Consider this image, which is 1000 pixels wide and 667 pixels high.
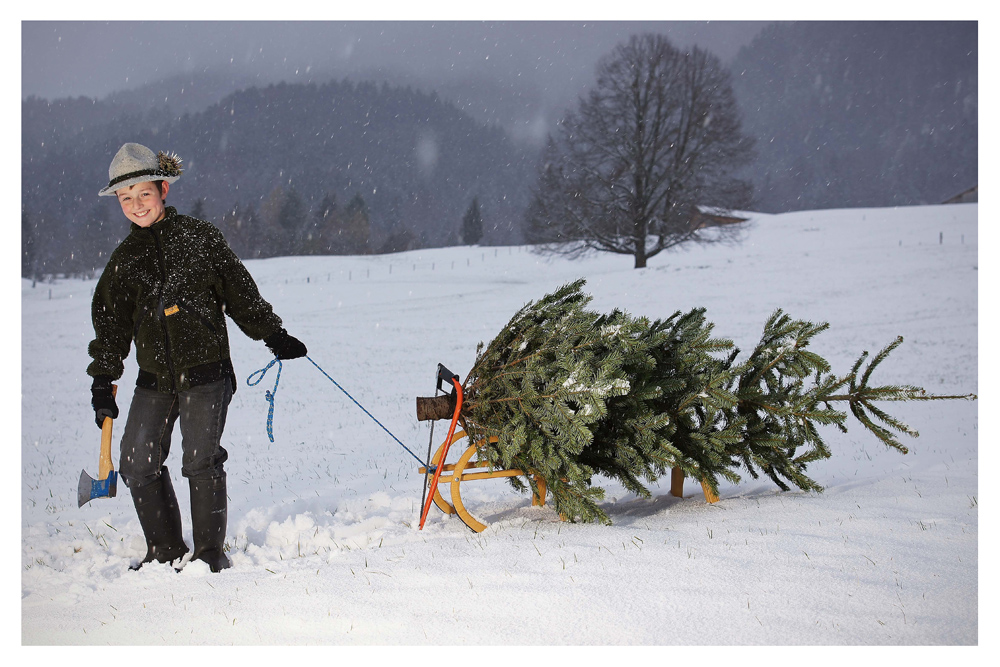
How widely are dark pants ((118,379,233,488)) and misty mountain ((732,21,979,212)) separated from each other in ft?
173

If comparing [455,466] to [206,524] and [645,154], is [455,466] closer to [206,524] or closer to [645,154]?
[206,524]

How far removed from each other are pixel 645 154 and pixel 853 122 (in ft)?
162

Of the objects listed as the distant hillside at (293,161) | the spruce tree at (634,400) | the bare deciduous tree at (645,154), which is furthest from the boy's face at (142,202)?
the bare deciduous tree at (645,154)

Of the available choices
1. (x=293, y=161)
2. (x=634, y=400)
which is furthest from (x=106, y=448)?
(x=293, y=161)

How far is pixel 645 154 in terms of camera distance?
95.9 ft

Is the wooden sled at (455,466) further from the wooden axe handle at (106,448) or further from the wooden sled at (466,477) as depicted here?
the wooden axe handle at (106,448)

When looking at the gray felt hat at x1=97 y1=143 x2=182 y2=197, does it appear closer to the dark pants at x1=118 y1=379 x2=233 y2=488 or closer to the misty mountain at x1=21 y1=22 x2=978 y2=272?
the dark pants at x1=118 y1=379 x2=233 y2=488

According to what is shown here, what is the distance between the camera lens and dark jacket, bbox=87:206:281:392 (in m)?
3.91

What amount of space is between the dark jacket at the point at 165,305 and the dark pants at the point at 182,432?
0.25ft

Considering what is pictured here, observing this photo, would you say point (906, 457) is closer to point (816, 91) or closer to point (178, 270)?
point (178, 270)

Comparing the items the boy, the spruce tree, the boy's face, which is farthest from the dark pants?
the spruce tree

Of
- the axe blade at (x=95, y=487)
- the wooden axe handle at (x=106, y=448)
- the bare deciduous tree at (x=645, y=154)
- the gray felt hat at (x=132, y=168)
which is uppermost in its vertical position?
the bare deciduous tree at (x=645, y=154)

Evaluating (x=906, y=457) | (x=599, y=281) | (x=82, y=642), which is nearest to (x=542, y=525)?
(x=82, y=642)

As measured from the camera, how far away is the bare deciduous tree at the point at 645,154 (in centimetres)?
2848
